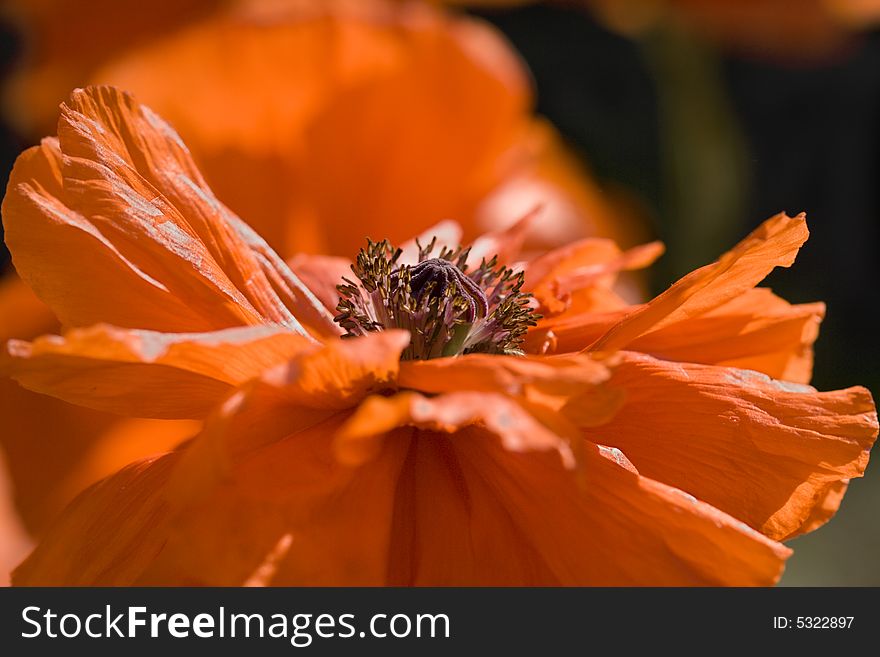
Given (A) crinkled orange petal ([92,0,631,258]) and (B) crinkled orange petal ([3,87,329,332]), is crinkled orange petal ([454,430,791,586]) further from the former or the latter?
(A) crinkled orange petal ([92,0,631,258])

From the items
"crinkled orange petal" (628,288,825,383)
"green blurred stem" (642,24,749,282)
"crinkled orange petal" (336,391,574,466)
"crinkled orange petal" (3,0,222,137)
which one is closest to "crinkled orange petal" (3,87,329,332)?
"crinkled orange petal" (336,391,574,466)

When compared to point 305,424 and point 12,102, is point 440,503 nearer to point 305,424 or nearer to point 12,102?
point 305,424

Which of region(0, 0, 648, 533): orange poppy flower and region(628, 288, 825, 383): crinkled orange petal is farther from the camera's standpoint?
region(0, 0, 648, 533): orange poppy flower

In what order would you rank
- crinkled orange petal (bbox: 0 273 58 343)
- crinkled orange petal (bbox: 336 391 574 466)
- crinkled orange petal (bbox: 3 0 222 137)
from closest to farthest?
crinkled orange petal (bbox: 336 391 574 466) < crinkled orange petal (bbox: 0 273 58 343) < crinkled orange petal (bbox: 3 0 222 137)

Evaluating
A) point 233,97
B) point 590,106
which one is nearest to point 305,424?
point 233,97

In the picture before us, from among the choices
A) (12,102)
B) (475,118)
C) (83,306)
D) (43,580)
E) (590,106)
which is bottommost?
(43,580)

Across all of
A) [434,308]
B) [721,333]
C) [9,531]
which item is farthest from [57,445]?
[721,333]
